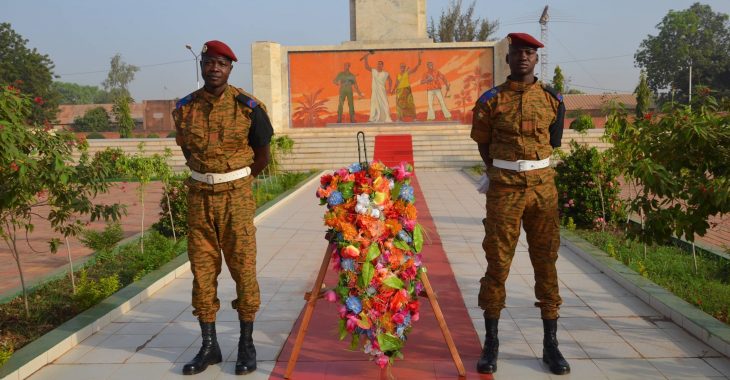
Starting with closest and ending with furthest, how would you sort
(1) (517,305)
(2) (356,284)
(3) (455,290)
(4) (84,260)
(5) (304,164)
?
(2) (356,284)
(1) (517,305)
(3) (455,290)
(4) (84,260)
(5) (304,164)

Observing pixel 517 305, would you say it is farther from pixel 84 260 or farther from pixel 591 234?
pixel 84 260

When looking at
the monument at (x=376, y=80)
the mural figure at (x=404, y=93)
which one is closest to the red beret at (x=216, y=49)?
the monument at (x=376, y=80)

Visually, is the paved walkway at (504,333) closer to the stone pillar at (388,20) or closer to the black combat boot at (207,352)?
the black combat boot at (207,352)

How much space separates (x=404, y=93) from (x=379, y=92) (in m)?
0.93

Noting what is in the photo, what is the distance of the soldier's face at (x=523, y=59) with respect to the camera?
317cm

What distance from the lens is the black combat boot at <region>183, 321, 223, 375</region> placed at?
3330mm

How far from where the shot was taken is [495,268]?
3293 mm

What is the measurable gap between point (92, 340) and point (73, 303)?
79cm

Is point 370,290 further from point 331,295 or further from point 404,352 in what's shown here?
point 404,352

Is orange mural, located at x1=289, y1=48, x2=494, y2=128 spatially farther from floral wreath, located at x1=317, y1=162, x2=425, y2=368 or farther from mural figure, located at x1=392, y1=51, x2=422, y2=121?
floral wreath, located at x1=317, y1=162, x2=425, y2=368

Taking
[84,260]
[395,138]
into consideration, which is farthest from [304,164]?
[84,260]

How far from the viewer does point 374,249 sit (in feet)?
9.89

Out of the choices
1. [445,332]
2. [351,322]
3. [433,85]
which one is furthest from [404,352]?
[433,85]

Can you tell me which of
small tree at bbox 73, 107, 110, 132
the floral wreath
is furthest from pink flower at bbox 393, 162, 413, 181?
small tree at bbox 73, 107, 110, 132
